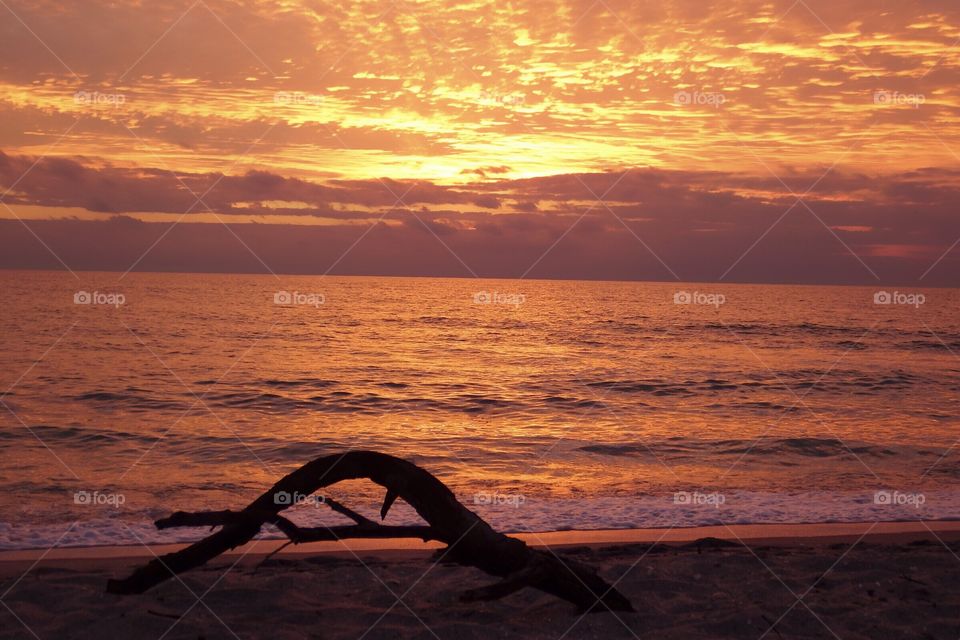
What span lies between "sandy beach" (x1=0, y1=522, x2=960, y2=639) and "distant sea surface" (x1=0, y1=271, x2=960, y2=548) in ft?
6.23

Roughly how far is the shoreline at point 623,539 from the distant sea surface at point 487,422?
411 mm

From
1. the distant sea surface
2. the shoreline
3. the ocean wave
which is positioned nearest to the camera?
the shoreline

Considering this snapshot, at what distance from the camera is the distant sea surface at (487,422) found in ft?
39.8

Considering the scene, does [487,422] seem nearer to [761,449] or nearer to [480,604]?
[761,449]

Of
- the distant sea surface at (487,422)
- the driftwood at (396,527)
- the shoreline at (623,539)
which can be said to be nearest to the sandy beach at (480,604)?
the shoreline at (623,539)

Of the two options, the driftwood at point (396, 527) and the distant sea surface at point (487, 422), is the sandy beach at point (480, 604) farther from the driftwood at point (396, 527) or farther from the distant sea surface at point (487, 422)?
the distant sea surface at point (487, 422)

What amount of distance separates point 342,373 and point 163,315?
3157 cm

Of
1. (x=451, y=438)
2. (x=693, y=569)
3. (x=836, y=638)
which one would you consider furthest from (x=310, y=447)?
(x=836, y=638)

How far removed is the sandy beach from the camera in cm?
628

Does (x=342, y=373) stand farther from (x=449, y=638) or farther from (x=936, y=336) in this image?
(x=936, y=336)

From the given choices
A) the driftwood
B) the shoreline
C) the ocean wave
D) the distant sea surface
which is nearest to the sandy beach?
the shoreline

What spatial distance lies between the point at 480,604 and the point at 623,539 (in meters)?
3.69

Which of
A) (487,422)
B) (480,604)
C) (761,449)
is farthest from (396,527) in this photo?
(487,422)

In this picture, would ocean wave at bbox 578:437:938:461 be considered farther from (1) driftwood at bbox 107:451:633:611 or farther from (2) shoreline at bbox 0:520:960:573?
(1) driftwood at bbox 107:451:633:611
